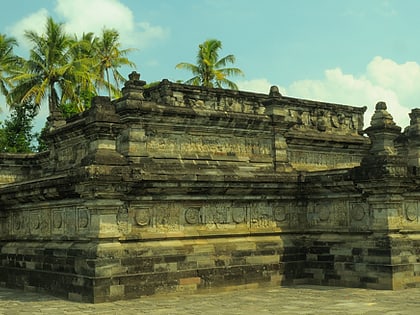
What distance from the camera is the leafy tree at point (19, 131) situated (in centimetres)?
3366

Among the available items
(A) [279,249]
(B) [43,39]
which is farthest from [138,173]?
(B) [43,39]

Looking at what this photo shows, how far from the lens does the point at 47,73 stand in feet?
121

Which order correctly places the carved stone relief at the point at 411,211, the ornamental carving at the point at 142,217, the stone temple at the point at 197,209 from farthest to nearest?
the carved stone relief at the point at 411,211 → the ornamental carving at the point at 142,217 → the stone temple at the point at 197,209

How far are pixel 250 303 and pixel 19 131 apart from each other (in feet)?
85.4

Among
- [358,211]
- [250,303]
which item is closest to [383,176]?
[358,211]

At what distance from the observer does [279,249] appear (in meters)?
16.1

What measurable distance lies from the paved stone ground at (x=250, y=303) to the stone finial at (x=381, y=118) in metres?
3.93

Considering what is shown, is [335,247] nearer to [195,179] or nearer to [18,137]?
[195,179]

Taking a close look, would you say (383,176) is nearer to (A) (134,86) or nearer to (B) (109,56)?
(A) (134,86)

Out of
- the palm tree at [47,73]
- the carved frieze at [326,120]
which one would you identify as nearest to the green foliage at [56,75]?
the palm tree at [47,73]

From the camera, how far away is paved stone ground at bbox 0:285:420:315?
11828 mm

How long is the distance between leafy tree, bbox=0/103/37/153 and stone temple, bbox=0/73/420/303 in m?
16.6

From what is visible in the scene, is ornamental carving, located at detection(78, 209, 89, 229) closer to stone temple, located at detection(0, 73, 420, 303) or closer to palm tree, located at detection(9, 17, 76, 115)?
stone temple, located at detection(0, 73, 420, 303)

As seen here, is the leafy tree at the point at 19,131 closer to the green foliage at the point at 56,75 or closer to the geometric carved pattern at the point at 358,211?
the green foliage at the point at 56,75
